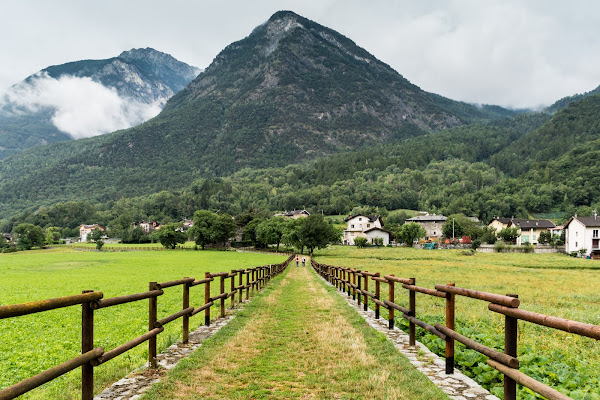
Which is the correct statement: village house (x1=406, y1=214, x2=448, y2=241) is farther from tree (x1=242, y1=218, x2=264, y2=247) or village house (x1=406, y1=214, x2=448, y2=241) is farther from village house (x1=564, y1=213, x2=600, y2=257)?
tree (x1=242, y1=218, x2=264, y2=247)

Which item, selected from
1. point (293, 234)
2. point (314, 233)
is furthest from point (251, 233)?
point (314, 233)

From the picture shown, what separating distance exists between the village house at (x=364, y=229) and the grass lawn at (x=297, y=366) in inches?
4586

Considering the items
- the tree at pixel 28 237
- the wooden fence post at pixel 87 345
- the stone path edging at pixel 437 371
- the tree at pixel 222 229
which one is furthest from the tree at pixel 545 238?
the tree at pixel 28 237

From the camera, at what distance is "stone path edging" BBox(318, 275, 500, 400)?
18.6 ft

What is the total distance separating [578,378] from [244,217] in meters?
118

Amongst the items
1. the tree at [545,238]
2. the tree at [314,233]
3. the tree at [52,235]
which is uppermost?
the tree at [314,233]

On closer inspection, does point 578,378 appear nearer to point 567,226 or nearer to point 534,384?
point 534,384

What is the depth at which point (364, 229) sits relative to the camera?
13725 centimetres

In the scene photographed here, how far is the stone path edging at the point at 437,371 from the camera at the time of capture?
18.6ft

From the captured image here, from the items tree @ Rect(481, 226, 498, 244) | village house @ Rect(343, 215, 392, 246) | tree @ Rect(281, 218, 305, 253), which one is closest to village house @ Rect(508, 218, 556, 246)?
tree @ Rect(481, 226, 498, 244)

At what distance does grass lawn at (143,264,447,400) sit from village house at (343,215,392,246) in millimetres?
116494

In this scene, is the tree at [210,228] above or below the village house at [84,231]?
above

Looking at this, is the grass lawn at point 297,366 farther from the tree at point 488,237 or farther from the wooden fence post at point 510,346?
the tree at point 488,237

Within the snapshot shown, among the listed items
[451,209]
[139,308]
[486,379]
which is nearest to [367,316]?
[486,379]
